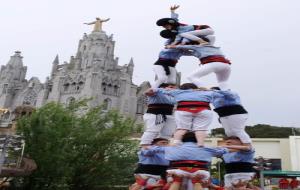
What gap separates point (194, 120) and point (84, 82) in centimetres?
5286

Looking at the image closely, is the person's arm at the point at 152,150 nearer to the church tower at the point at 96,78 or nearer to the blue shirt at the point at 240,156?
the blue shirt at the point at 240,156

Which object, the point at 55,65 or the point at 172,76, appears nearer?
the point at 172,76

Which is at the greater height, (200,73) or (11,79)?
(11,79)

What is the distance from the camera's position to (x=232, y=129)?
24.2 ft

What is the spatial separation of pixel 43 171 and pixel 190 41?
11950 mm

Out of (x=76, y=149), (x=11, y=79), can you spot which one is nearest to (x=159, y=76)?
(x=76, y=149)

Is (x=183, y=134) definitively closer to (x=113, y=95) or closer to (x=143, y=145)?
(x=143, y=145)

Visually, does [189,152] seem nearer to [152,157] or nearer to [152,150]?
[152,150]

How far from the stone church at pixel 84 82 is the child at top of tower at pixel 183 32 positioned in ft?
156

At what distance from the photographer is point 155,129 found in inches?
317

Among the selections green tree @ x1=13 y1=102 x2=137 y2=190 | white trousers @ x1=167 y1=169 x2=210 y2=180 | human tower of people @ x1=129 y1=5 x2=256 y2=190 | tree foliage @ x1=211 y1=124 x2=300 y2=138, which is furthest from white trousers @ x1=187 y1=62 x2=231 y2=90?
tree foliage @ x1=211 y1=124 x2=300 y2=138

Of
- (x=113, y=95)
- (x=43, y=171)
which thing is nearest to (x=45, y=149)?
(x=43, y=171)

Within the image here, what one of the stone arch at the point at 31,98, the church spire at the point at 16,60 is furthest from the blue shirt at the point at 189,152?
the church spire at the point at 16,60

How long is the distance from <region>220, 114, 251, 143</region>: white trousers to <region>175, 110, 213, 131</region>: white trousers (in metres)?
0.77
